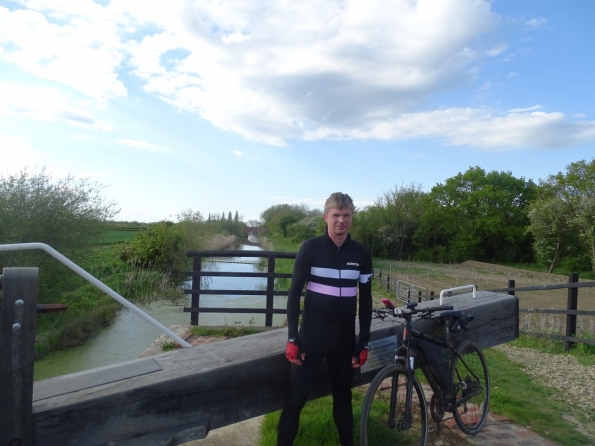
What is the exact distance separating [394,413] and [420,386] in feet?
0.74

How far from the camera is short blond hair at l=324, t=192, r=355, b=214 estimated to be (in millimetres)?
2570

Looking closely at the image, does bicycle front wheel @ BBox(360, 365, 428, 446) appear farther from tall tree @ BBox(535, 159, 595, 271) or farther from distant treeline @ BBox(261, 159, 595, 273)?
tall tree @ BBox(535, 159, 595, 271)

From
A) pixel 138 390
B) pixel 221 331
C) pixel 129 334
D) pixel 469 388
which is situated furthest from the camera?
pixel 129 334

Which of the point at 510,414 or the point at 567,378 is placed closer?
the point at 510,414

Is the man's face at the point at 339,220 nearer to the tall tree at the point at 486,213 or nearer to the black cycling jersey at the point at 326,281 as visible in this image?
the black cycling jersey at the point at 326,281

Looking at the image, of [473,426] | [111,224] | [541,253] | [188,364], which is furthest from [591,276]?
[188,364]

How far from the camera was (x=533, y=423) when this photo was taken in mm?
3680

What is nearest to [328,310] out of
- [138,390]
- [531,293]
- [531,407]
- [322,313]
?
[322,313]

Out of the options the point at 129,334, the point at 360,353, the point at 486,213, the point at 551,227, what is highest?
the point at 486,213

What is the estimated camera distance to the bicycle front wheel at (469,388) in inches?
127

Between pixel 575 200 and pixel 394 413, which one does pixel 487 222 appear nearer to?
pixel 575 200

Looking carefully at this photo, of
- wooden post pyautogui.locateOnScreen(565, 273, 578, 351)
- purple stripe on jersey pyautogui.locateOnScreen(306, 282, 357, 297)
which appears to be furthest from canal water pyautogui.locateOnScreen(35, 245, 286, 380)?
wooden post pyautogui.locateOnScreen(565, 273, 578, 351)

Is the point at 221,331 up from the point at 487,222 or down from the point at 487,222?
down

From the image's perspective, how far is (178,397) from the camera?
86.2 inches
